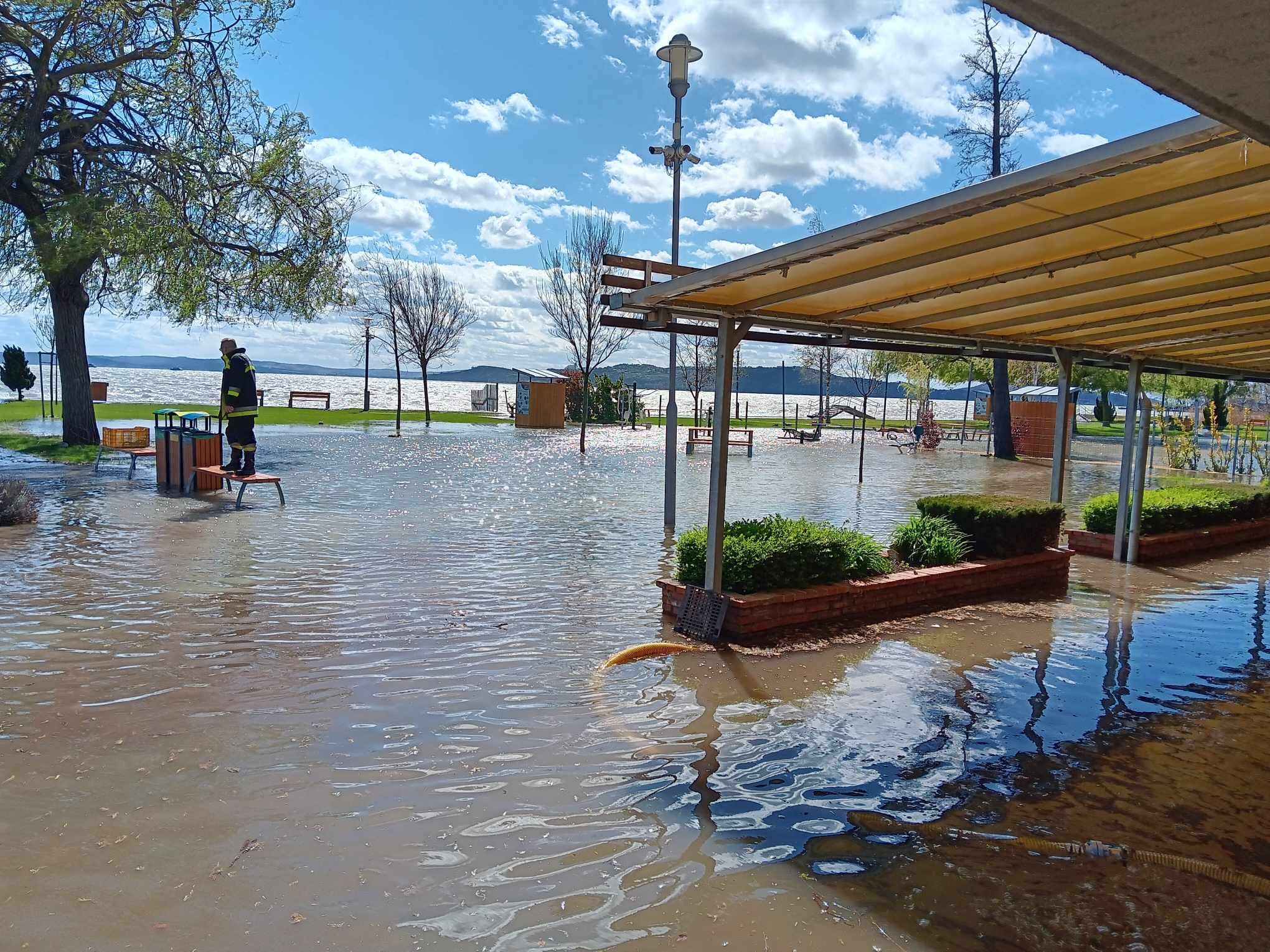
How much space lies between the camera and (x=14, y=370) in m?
41.4

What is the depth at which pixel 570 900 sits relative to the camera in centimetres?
307

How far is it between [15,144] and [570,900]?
1854 cm

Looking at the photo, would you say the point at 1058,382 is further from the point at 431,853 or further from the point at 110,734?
the point at 110,734

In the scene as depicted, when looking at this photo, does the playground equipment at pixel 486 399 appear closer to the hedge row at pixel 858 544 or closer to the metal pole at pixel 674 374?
the metal pole at pixel 674 374

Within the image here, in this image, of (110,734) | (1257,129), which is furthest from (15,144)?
(1257,129)

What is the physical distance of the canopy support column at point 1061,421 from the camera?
9445 millimetres

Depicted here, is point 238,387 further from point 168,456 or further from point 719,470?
point 719,470

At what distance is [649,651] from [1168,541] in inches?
317

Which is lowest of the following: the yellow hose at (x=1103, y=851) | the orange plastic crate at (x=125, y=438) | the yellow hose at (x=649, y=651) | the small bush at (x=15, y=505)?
the yellow hose at (x=1103, y=851)

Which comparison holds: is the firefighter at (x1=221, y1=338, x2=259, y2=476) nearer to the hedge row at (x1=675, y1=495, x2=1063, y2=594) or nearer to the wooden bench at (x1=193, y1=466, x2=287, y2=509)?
the wooden bench at (x1=193, y1=466, x2=287, y2=509)

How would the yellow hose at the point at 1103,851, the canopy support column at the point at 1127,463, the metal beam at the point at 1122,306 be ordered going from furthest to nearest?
the canopy support column at the point at 1127,463 → the metal beam at the point at 1122,306 → the yellow hose at the point at 1103,851

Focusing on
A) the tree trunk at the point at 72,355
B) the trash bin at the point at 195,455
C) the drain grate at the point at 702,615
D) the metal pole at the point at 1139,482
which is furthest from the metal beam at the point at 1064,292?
the tree trunk at the point at 72,355

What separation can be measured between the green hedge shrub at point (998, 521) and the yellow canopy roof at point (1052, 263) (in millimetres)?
1673

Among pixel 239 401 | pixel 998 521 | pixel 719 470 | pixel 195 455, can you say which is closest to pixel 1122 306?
pixel 998 521
